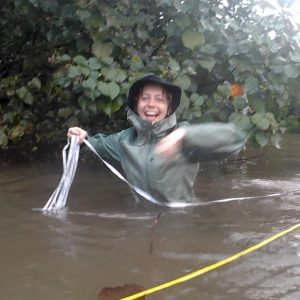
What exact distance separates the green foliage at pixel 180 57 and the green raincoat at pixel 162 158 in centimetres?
61

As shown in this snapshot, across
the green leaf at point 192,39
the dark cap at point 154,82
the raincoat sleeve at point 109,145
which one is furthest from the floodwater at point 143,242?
the green leaf at point 192,39

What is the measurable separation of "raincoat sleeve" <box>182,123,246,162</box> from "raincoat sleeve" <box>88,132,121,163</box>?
74 cm

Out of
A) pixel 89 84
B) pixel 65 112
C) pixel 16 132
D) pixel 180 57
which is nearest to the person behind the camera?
pixel 89 84

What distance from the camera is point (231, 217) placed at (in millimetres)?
3760

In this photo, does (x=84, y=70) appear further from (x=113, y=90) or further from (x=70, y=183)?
(x=70, y=183)

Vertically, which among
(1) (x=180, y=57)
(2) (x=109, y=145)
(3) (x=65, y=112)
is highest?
(1) (x=180, y=57)

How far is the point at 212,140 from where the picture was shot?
3.36 meters

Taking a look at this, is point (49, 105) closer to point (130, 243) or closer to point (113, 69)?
point (113, 69)

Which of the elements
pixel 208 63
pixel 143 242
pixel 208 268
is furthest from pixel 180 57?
pixel 208 268

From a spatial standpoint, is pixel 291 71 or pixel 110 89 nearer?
pixel 110 89

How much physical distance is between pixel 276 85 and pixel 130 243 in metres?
2.44

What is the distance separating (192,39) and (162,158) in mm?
1515

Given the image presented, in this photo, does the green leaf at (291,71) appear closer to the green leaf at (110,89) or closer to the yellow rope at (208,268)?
the green leaf at (110,89)

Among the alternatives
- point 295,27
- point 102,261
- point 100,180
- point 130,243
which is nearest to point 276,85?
point 295,27
